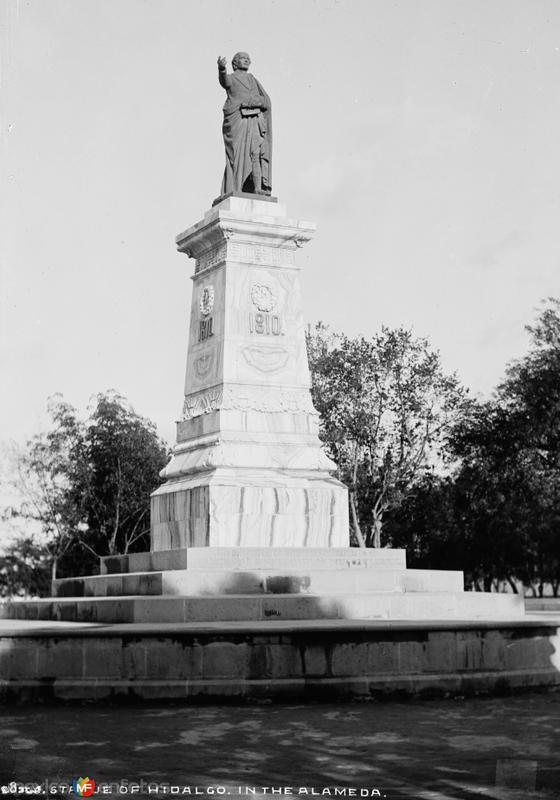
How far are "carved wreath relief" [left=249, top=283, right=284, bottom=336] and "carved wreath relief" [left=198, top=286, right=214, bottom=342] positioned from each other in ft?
2.37

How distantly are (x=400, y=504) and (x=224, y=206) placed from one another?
25626 mm

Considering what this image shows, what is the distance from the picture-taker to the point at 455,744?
8.97 meters

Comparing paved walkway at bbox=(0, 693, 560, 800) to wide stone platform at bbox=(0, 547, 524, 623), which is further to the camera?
wide stone platform at bbox=(0, 547, 524, 623)

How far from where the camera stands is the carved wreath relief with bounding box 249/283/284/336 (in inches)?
744

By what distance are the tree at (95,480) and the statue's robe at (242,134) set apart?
25.3 metres

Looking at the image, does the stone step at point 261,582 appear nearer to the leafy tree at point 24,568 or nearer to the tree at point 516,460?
the tree at point 516,460

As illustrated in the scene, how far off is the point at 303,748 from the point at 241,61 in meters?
14.3

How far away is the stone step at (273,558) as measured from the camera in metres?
16.0

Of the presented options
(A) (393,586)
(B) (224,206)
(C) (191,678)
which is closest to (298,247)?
(B) (224,206)

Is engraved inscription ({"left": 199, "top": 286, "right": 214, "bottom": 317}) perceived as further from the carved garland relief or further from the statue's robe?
the statue's robe

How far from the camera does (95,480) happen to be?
45625mm

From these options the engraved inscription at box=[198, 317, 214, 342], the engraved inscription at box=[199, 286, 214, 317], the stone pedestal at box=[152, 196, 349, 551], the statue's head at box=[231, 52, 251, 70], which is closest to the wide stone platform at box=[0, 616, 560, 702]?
the stone pedestal at box=[152, 196, 349, 551]

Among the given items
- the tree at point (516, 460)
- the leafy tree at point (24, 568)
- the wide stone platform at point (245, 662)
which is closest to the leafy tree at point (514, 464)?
the tree at point (516, 460)

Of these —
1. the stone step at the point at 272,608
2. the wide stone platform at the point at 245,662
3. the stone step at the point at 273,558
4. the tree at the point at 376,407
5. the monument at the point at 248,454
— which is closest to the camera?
the wide stone platform at the point at 245,662
